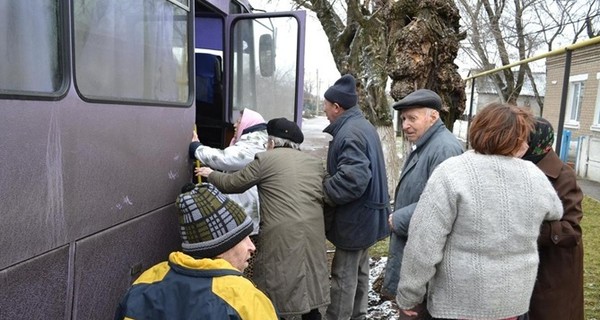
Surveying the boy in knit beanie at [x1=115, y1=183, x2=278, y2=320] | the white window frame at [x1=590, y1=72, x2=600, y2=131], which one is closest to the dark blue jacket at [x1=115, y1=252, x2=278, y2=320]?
the boy in knit beanie at [x1=115, y1=183, x2=278, y2=320]

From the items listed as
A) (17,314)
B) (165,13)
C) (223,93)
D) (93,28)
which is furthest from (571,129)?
(17,314)

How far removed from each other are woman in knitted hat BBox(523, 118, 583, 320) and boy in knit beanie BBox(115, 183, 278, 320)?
5.46ft

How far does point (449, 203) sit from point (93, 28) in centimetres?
171

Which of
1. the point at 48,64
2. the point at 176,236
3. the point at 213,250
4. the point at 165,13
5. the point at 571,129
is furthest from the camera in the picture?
the point at 571,129

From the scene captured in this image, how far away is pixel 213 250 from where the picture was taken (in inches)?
55.0

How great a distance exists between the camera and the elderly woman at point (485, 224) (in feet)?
6.04

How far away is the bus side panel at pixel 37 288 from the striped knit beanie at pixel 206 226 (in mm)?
645

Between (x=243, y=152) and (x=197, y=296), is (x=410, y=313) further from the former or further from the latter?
(x=243, y=152)

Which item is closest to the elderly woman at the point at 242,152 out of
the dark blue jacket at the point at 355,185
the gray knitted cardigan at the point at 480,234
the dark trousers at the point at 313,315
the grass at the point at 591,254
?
the dark blue jacket at the point at 355,185

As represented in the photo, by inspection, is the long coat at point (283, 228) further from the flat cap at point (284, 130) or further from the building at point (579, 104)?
the building at point (579, 104)

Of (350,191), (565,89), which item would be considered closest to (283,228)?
(350,191)

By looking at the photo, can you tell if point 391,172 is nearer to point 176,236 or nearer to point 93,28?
point 176,236

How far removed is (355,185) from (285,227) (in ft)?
1.74

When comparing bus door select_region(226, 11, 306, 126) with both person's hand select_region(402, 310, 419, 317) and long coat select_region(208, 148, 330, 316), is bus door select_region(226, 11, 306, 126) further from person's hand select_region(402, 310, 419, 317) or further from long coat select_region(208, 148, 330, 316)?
person's hand select_region(402, 310, 419, 317)
